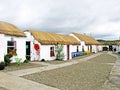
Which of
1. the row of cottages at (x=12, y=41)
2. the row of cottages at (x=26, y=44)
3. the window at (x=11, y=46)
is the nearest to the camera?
the row of cottages at (x=12, y=41)

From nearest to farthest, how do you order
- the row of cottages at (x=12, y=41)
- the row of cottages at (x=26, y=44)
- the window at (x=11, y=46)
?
the row of cottages at (x=12, y=41), the row of cottages at (x=26, y=44), the window at (x=11, y=46)

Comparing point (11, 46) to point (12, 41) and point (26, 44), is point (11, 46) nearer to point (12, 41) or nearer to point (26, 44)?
point (12, 41)

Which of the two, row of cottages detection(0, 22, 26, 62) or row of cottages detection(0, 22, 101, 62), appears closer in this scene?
row of cottages detection(0, 22, 26, 62)

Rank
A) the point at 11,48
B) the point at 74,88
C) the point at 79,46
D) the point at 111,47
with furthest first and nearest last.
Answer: the point at 111,47
the point at 79,46
the point at 11,48
the point at 74,88

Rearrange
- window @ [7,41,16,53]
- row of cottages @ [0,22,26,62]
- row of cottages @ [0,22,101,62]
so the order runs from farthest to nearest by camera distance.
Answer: window @ [7,41,16,53], row of cottages @ [0,22,101,62], row of cottages @ [0,22,26,62]

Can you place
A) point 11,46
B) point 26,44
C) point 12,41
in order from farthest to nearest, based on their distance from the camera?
point 26,44
point 12,41
point 11,46

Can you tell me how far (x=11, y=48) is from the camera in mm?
19828

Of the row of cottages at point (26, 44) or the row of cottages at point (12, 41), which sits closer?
the row of cottages at point (12, 41)

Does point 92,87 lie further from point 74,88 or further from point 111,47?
point 111,47

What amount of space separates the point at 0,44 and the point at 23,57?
15.6 feet

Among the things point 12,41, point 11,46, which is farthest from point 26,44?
point 11,46

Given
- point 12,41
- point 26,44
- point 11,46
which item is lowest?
point 11,46

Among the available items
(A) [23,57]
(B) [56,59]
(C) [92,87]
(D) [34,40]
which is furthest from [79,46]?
(C) [92,87]

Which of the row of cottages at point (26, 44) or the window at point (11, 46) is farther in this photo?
the window at point (11, 46)
